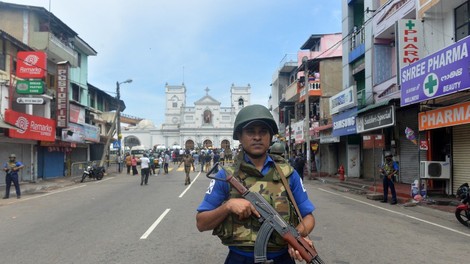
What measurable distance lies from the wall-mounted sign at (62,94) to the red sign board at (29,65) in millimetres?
3511

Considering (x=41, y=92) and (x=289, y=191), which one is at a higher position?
(x=41, y=92)

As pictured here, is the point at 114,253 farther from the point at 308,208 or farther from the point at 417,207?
the point at 417,207

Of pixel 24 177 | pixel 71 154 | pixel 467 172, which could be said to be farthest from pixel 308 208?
pixel 71 154

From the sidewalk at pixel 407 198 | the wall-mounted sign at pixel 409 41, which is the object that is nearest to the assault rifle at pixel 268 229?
the sidewalk at pixel 407 198

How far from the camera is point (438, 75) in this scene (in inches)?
473

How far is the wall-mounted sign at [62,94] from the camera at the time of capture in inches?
960

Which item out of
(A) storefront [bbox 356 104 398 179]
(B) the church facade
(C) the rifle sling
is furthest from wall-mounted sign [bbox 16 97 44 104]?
(B) the church facade

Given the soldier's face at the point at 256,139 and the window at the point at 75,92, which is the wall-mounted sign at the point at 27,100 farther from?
the soldier's face at the point at 256,139

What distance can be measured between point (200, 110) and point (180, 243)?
272 ft

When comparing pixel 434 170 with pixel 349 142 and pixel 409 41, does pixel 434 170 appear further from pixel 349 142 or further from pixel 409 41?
pixel 349 142

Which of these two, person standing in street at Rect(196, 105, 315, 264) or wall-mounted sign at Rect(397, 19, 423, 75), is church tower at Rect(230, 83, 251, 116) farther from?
person standing in street at Rect(196, 105, 315, 264)

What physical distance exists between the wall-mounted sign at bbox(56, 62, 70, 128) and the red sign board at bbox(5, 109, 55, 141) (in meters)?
1.17

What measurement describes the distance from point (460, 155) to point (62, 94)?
21709mm

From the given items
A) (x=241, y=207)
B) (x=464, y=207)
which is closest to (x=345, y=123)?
(x=464, y=207)
